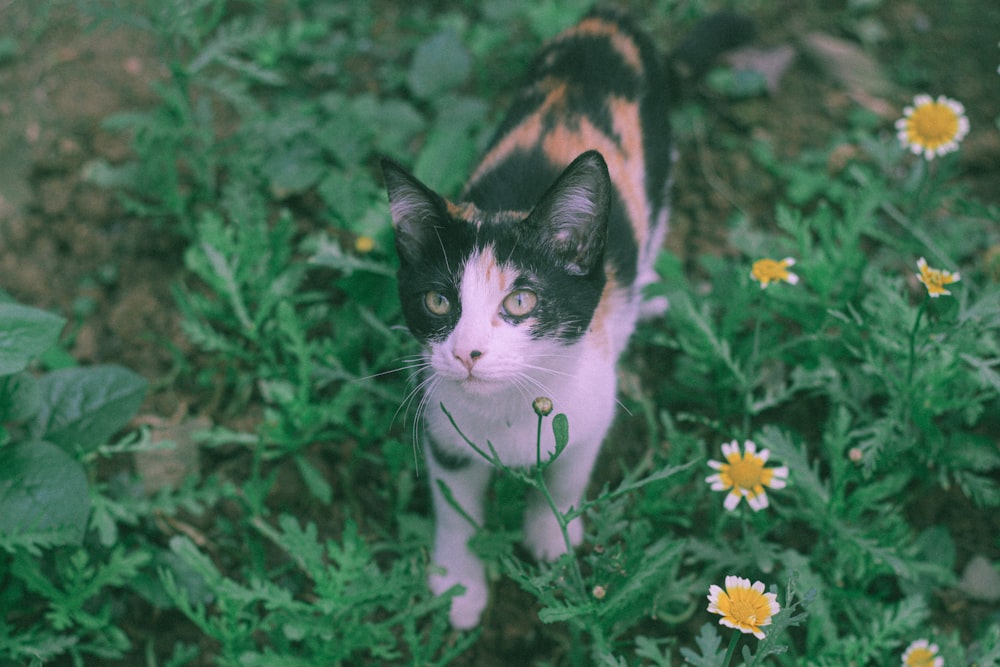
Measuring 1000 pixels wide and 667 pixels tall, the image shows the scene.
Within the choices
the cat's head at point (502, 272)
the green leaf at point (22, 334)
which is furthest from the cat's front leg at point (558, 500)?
the green leaf at point (22, 334)

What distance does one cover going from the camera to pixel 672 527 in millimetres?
2184

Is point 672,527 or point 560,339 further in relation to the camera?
point 672,527

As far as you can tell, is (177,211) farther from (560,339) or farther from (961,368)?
(961,368)

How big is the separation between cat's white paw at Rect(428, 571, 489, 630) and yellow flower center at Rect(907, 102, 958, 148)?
5.64 feet

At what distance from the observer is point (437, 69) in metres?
3.09

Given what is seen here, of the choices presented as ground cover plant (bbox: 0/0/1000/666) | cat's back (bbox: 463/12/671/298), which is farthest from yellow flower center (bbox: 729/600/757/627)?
cat's back (bbox: 463/12/671/298)

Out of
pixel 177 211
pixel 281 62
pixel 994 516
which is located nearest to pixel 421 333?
pixel 177 211

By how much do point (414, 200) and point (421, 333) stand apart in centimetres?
30

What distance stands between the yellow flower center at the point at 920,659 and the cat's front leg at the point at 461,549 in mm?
1008

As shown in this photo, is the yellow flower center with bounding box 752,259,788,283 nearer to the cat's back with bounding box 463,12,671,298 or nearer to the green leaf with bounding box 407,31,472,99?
the cat's back with bounding box 463,12,671,298

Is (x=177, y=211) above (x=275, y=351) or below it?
above

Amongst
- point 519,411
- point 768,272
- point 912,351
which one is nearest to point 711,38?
point 768,272

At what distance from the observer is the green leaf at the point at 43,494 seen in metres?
1.82

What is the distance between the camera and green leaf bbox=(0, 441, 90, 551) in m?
1.82
